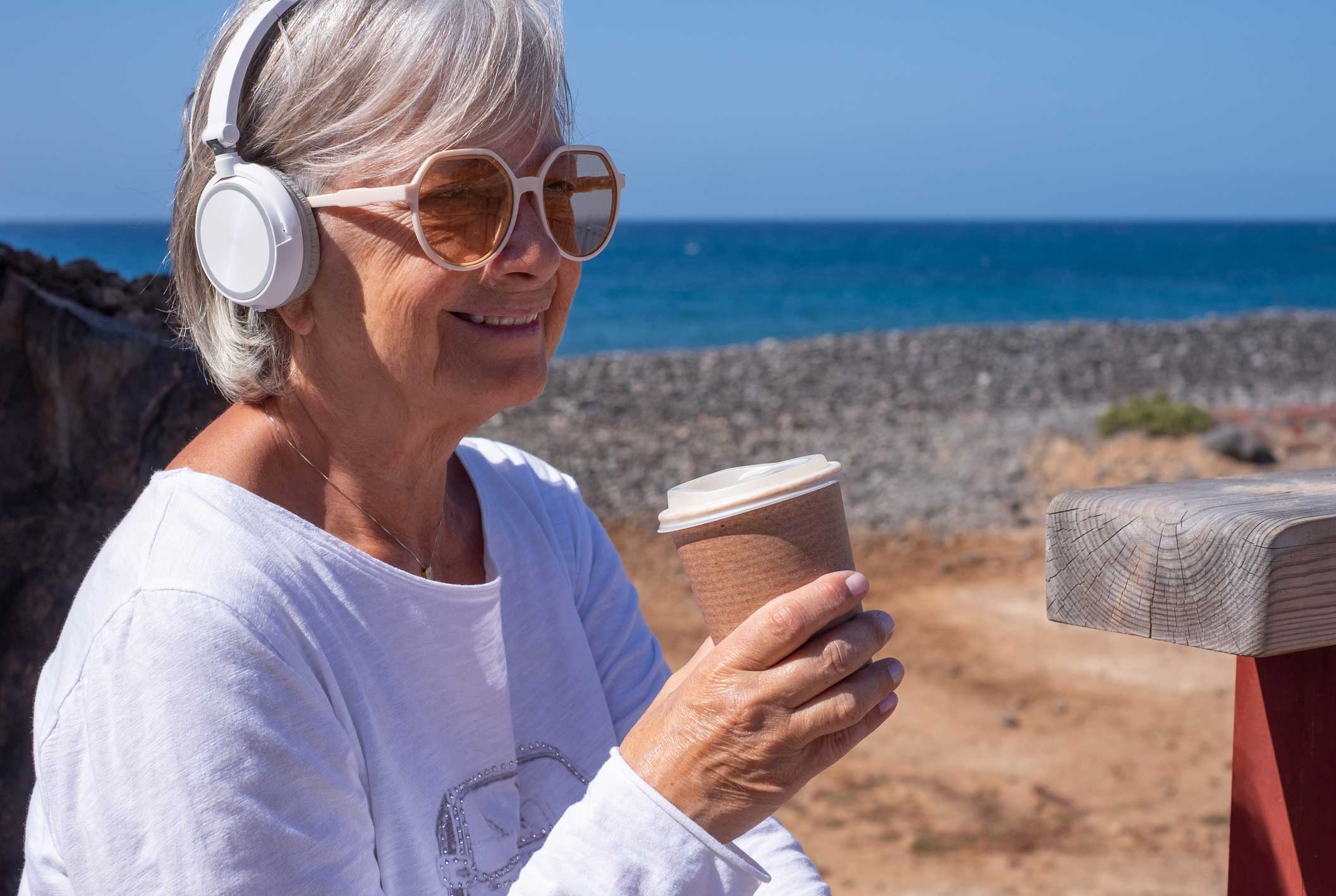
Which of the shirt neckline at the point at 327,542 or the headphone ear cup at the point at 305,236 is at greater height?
the headphone ear cup at the point at 305,236

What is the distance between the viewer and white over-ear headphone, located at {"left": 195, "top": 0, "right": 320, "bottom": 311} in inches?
60.6

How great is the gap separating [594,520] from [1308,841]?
1249 mm

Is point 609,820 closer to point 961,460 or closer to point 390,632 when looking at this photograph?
point 390,632

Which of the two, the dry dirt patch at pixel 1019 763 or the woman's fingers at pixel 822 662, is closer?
the woman's fingers at pixel 822 662

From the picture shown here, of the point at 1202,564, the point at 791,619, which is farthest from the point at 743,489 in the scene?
the point at 1202,564

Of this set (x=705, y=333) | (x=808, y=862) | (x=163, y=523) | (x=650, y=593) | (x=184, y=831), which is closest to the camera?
(x=184, y=831)

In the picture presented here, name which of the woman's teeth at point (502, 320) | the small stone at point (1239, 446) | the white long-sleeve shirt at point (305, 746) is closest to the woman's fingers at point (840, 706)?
the white long-sleeve shirt at point (305, 746)

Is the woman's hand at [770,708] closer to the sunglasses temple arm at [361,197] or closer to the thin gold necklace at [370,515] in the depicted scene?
the thin gold necklace at [370,515]

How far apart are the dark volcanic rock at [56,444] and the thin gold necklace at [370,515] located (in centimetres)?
117

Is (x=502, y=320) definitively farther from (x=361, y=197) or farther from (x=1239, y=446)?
(x=1239, y=446)

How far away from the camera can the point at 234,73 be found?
155 cm

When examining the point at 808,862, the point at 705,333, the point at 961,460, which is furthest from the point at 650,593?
the point at 705,333

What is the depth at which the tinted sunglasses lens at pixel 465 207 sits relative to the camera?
157cm

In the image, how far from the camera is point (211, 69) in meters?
1.66
